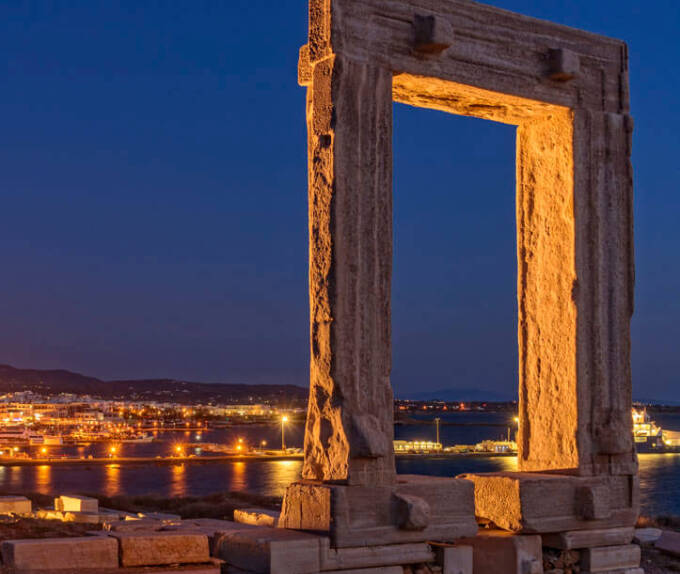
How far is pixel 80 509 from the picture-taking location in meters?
15.2

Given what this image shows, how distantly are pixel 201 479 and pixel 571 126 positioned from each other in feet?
263

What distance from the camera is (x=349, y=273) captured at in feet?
24.1

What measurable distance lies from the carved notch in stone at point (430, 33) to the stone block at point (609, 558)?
13.9 feet

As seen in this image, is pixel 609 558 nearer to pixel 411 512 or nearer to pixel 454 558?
pixel 454 558

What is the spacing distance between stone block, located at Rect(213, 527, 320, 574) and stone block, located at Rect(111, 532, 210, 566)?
0.25 meters

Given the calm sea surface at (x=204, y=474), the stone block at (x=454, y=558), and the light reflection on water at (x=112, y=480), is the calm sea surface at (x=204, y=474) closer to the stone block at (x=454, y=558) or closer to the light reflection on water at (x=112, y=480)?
the light reflection on water at (x=112, y=480)

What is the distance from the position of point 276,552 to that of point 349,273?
2.01 meters

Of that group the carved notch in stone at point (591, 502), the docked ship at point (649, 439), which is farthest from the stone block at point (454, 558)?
the docked ship at point (649, 439)

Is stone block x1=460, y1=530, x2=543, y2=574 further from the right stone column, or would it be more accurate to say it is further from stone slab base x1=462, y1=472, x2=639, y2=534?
the right stone column

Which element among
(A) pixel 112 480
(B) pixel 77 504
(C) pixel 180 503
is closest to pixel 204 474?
(A) pixel 112 480

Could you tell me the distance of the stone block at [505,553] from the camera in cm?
797

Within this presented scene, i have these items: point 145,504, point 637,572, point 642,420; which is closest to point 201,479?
point 642,420

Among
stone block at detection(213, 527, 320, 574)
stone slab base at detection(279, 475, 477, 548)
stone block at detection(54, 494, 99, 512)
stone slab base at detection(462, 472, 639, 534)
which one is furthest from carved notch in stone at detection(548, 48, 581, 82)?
stone block at detection(54, 494, 99, 512)

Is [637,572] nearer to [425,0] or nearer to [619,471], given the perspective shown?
[619,471]
